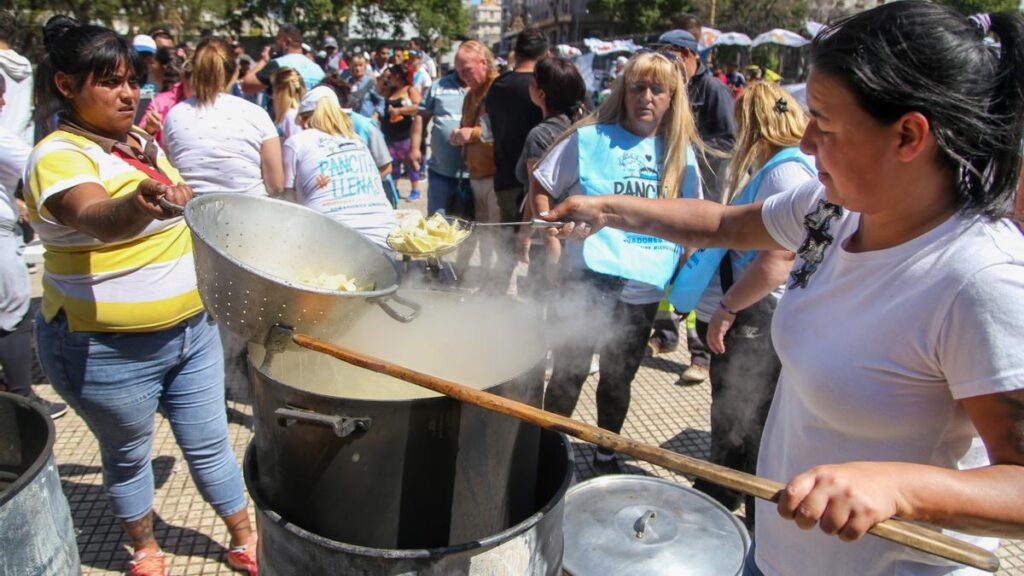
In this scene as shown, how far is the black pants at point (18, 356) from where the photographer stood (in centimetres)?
336

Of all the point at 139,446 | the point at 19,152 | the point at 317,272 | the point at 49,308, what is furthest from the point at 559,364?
the point at 19,152

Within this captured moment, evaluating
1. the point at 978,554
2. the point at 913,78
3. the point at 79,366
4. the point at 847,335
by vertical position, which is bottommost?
the point at 79,366

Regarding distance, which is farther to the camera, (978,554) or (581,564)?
(581,564)

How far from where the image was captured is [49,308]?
2.19 metres

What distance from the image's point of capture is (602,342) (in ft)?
10.5

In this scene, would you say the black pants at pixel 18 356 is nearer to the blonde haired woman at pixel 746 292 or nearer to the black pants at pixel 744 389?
the blonde haired woman at pixel 746 292

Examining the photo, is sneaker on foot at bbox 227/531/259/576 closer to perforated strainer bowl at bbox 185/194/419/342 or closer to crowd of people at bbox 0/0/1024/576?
crowd of people at bbox 0/0/1024/576

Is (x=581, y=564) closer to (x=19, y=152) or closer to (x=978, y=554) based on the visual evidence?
(x=978, y=554)

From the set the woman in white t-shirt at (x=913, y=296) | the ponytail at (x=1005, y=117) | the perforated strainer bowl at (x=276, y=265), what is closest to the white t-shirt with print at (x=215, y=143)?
the perforated strainer bowl at (x=276, y=265)

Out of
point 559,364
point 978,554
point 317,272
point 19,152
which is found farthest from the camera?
point 559,364

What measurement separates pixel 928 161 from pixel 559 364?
2.36 meters

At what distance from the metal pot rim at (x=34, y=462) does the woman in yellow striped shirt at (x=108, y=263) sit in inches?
14.6

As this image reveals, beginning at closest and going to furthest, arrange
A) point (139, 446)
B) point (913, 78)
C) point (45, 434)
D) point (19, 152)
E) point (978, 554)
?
point (978, 554) < point (913, 78) < point (45, 434) < point (139, 446) < point (19, 152)

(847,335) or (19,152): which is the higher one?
(847,335)
